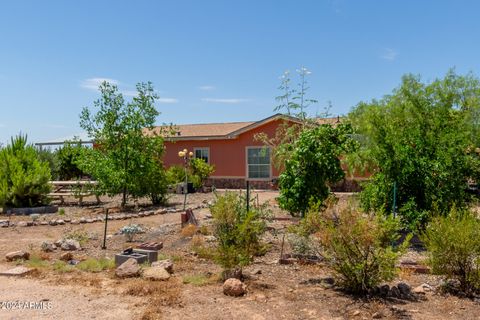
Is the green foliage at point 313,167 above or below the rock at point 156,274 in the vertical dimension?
above

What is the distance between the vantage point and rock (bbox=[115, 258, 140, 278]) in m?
6.25

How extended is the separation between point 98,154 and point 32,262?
28.7ft

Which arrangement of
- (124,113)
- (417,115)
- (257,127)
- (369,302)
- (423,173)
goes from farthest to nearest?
(257,127), (124,113), (417,115), (423,173), (369,302)

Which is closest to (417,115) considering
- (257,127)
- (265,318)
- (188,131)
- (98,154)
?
(265,318)

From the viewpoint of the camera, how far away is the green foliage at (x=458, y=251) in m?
5.23

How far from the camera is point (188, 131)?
27719 millimetres

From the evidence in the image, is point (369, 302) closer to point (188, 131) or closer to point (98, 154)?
point (98, 154)

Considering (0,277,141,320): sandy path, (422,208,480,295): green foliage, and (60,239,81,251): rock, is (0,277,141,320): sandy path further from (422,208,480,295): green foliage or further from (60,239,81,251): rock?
(422,208,480,295): green foliage

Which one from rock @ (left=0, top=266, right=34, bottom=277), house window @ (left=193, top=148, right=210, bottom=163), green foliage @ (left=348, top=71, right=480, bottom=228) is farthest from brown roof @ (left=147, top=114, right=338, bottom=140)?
rock @ (left=0, top=266, right=34, bottom=277)

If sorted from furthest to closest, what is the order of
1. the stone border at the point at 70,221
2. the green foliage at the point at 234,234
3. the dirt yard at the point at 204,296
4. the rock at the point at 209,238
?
the stone border at the point at 70,221 < the rock at the point at 209,238 < the green foliage at the point at 234,234 < the dirt yard at the point at 204,296

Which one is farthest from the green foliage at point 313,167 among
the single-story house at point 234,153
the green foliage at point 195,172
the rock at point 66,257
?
the single-story house at point 234,153

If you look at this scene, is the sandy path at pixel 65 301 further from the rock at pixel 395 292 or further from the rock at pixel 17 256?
the rock at pixel 395 292

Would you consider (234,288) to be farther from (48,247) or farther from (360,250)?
(48,247)

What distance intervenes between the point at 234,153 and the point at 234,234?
61.3ft
